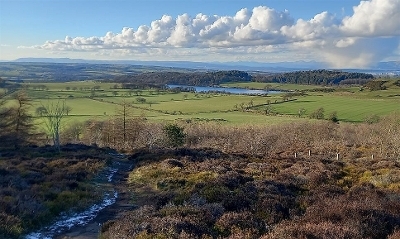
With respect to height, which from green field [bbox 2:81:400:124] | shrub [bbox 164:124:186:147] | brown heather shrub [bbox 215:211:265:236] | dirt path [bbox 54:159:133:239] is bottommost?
green field [bbox 2:81:400:124]

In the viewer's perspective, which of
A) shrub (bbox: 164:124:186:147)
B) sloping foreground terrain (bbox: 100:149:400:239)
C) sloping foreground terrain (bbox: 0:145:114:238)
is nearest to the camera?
sloping foreground terrain (bbox: 100:149:400:239)

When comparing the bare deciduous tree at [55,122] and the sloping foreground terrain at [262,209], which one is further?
the bare deciduous tree at [55,122]

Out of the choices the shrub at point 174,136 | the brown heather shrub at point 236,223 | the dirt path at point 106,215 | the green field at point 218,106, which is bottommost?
the green field at point 218,106

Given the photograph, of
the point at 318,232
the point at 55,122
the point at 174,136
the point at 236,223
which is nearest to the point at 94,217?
the point at 236,223

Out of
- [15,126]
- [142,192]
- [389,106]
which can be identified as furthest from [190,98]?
[142,192]

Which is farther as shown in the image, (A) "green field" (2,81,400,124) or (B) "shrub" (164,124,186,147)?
(A) "green field" (2,81,400,124)

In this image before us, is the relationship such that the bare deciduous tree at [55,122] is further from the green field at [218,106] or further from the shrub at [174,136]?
the green field at [218,106]

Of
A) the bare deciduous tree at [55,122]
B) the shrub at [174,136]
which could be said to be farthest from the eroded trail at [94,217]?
the shrub at [174,136]

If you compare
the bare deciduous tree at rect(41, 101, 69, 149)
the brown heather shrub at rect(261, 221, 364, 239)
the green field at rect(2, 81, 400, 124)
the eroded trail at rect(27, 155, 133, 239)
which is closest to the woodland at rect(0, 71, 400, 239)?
the brown heather shrub at rect(261, 221, 364, 239)

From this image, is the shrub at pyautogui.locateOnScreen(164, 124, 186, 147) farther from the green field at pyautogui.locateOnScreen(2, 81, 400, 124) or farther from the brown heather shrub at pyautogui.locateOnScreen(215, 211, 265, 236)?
the brown heather shrub at pyautogui.locateOnScreen(215, 211, 265, 236)
